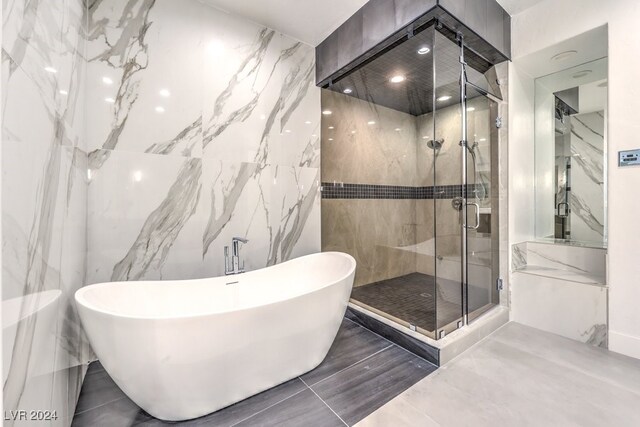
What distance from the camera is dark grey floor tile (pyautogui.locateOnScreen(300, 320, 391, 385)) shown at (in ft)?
5.63

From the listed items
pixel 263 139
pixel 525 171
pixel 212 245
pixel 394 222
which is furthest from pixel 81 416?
pixel 525 171

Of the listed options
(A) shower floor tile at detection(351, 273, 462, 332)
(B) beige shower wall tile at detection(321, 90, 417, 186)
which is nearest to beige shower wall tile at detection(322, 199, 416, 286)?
(A) shower floor tile at detection(351, 273, 462, 332)

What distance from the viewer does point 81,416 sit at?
4.52 ft

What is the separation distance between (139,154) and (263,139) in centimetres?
94

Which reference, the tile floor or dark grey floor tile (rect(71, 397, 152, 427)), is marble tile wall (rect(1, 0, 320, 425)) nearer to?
dark grey floor tile (rect(71, 397, 152, 427))

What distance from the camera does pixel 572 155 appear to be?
2.62m

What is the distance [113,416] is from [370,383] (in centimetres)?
138

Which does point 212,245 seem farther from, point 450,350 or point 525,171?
point 525,171

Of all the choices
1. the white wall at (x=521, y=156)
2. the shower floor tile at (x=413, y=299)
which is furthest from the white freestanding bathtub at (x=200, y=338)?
the white wall at (x=521, y=156)

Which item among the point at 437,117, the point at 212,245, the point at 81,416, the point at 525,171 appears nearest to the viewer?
the point at 81,416

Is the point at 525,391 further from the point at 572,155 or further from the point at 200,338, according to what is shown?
the point at 572,155

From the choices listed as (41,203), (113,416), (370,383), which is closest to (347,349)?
(370,383)

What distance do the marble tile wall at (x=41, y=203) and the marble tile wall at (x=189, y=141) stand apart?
0.20m

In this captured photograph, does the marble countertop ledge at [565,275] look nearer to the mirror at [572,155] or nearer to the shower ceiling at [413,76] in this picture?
the mirror at [572,155]
